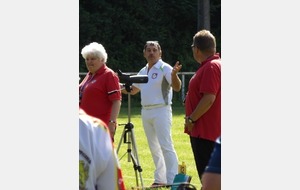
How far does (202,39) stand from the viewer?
198 inches

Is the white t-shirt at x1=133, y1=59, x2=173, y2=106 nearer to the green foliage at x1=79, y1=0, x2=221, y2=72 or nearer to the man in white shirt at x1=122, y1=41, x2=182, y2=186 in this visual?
the man in white shirt at x1=122, y1=41, x2=182, y2=186

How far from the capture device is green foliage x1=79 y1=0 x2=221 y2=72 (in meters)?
24.5

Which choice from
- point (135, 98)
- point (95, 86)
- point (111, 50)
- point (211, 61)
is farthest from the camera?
point (111, 50)

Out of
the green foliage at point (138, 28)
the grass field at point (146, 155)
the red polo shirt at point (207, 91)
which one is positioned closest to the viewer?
the red polo shirt at point (207, 91)

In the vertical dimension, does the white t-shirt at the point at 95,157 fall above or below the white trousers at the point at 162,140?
above

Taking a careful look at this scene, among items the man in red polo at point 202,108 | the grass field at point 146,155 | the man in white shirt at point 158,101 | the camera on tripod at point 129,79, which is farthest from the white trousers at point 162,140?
the man in red polo at point 202,108

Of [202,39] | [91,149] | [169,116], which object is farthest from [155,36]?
[91,149]

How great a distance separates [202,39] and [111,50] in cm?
2034

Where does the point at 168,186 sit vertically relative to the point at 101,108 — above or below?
below

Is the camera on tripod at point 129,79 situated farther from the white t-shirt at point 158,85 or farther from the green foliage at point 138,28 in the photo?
the green foliage at point 138,28

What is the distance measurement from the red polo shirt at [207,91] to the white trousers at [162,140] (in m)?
1.75

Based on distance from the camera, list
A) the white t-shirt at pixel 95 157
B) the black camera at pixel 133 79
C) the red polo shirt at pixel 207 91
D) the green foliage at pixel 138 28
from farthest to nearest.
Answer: the green foliage at pixel 138 28 < the black camera at pixel 133 79 < the red polo shirt at pixel 207 91 < the white t-shirt at pixel 95 157

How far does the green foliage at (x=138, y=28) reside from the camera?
2448cm

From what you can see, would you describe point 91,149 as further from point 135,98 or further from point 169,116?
point 135,98
